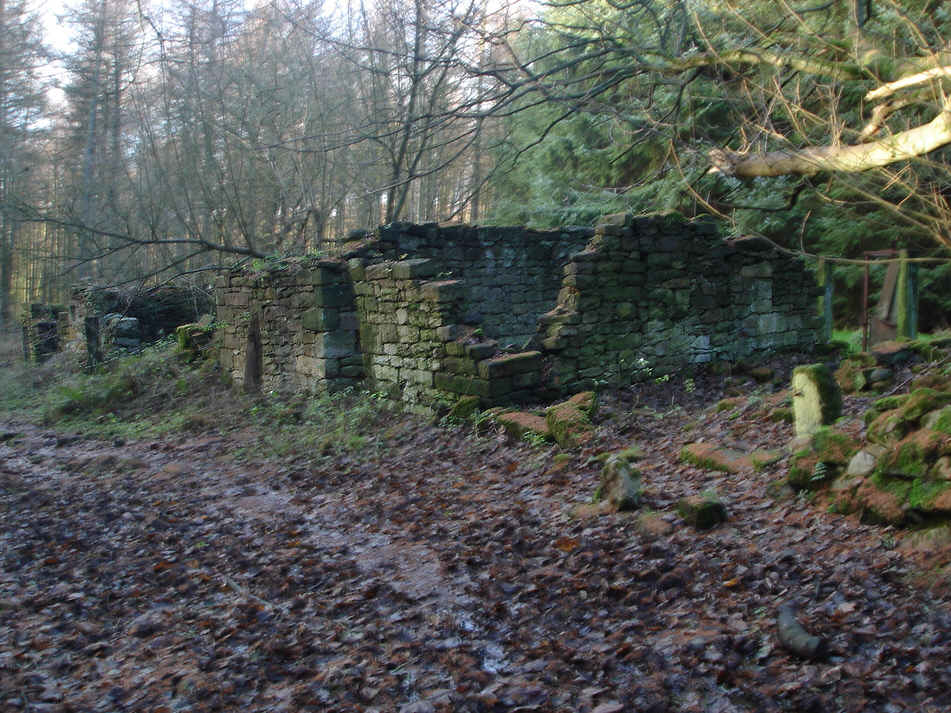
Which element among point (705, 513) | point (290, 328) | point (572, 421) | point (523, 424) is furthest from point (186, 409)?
point (705, 513)

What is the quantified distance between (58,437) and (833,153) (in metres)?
10.5

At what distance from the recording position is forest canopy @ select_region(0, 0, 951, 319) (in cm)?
684

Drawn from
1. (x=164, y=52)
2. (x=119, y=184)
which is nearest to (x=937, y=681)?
(x=164, y=52)

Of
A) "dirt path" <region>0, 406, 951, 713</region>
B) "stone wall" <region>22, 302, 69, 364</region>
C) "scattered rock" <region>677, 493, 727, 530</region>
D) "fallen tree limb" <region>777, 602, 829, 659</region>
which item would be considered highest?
"stone wall" <region>22, 302, 69, 364</region>

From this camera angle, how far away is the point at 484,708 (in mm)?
3088

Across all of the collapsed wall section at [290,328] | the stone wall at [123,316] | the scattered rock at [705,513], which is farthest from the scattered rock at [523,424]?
the stone wall at [123,316]

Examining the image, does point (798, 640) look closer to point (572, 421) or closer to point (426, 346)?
point (572, 421)

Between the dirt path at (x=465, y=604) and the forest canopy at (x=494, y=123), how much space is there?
316cm

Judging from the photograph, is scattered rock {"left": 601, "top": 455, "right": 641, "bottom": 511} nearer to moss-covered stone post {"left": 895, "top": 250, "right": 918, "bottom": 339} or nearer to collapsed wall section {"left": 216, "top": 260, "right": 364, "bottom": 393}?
collapsed wall section {"left": 216, "top": 260, "right": 364, "bottom": 393}

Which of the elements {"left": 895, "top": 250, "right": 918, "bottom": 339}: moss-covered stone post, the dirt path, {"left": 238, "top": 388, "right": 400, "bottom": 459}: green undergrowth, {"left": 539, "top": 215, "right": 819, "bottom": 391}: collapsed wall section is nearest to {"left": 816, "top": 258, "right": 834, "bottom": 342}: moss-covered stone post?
{"left": 539, "top": 215, "right": 819, "bottom": 391}: collapsed wall section

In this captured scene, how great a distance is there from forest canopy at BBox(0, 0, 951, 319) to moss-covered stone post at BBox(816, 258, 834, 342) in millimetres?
1143

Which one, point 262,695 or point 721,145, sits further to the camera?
point 721,145

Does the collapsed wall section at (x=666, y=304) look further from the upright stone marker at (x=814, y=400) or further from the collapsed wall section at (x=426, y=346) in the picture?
the upright stone marker at (x=814, y=400)

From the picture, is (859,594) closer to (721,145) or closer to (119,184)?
(721,145)
